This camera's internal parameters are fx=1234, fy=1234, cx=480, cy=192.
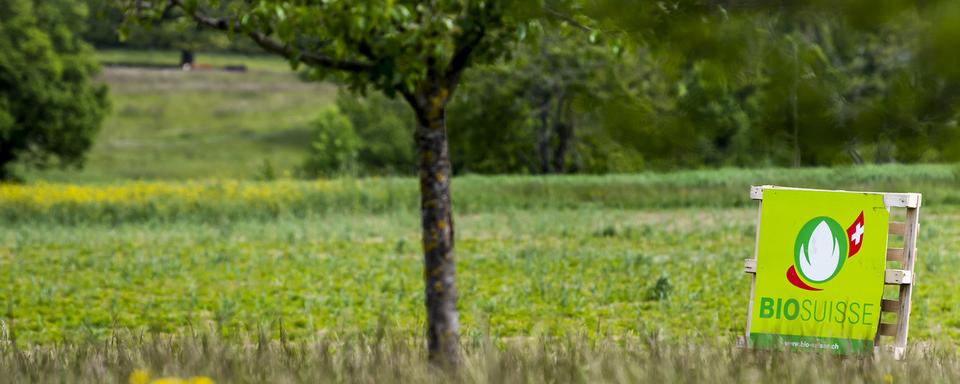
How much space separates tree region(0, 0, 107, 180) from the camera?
44.9 meters

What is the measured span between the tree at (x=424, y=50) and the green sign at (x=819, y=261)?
6.11ft

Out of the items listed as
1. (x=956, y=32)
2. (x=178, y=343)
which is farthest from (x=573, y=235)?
(x=956, y=32)

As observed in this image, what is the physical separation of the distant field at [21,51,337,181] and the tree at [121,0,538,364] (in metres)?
64.5

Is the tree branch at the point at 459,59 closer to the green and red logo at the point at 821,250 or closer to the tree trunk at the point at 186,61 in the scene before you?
A: the green and red logo at the point at 821,250

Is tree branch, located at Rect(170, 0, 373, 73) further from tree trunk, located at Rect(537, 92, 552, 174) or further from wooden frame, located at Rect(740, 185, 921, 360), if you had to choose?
tree trunk, located at Rect(537, 92, 552, 174)

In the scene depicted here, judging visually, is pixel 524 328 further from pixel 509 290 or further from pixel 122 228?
pixel 122 228

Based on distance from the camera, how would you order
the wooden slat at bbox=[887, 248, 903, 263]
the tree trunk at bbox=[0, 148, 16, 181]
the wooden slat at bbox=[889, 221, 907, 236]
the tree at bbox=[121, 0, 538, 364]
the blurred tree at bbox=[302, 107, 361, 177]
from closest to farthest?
the tree at bbox=[121, 0, 538, 364] → the wooden slat at bbox=[889, 221, 907, 236] → the wooden slat at bbox=[887, 248, 903, 263] → the tree trunk at bbox=[0, 148, 16, 181] → the blurred tree at bbox=[302, 107, 361, 177]

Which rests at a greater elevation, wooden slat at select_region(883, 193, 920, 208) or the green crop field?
wooden slat at select_region(883, 193, 920, 208)

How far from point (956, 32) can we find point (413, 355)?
2222 mm

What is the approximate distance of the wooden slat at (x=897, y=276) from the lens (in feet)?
23.7

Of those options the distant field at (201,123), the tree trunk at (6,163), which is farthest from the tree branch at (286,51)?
the distant field at (201,123)

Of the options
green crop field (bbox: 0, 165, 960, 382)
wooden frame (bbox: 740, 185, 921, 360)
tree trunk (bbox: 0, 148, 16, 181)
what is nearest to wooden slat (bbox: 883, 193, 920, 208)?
wooden frame (bbox: 740, 185, 921, 360)

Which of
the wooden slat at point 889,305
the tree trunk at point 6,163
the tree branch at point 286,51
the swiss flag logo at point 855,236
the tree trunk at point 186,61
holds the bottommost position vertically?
the tree trunk at point 6,163

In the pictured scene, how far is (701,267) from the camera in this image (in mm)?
15625
